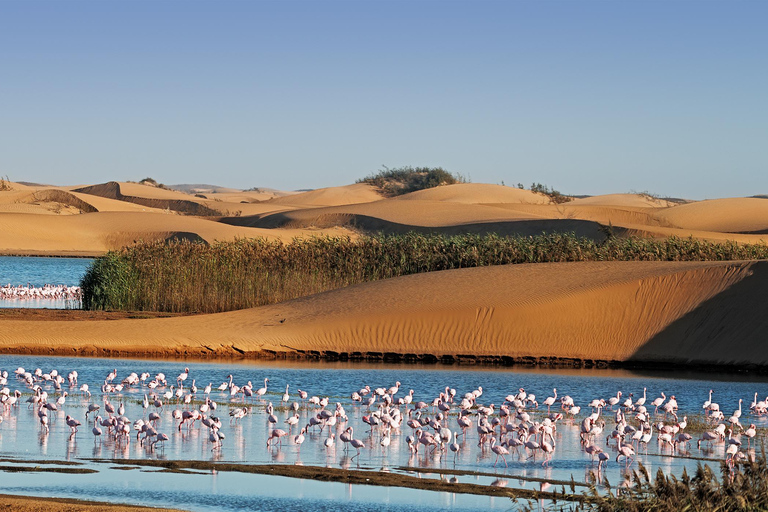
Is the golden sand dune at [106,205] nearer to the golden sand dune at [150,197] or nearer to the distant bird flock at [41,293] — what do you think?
the golden sand dune at [150,197]

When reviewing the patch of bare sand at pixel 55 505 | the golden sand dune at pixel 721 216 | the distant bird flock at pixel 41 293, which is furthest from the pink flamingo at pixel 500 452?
the golden sand dune at pixel 721 216

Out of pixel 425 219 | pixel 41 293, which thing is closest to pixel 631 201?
pixel 425 219

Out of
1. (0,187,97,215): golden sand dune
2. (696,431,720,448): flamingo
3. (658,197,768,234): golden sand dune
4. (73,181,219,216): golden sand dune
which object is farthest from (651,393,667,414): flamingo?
(73,181,219,216): golden sand dune

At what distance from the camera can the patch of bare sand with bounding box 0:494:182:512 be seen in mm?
7855

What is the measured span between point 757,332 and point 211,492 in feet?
50.7

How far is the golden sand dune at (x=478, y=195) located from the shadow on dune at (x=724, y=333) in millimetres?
84483

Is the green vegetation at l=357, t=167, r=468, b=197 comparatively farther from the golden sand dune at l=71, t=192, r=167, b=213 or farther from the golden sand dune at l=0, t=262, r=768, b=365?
the golden sand dune at l=0, t=262, r=768, b=365

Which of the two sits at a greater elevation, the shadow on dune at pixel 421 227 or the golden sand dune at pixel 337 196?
the golden sand dune at pixel 337 196

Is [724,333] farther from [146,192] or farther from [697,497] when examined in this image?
[146,192]

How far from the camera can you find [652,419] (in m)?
14.5

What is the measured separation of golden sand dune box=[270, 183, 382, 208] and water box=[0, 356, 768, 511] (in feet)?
344

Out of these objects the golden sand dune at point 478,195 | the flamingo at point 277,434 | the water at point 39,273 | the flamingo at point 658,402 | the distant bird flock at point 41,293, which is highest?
the golden sand dune at point 478,195

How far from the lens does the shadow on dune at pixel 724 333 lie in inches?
840

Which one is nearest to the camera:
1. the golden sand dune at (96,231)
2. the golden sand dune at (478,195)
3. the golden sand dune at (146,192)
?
the golden sand dune at (96,231)
